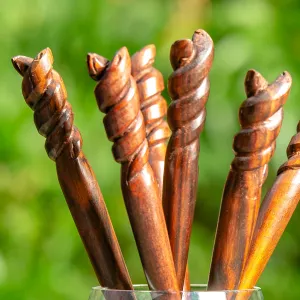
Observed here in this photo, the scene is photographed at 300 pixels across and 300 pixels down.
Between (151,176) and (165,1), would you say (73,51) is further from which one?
(151,176)

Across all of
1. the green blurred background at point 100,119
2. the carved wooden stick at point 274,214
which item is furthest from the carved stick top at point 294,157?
the green blurred background at point 100,119

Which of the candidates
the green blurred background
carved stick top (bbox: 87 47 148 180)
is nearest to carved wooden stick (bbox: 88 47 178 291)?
carved stick top (bbox: 87 47 148 180)

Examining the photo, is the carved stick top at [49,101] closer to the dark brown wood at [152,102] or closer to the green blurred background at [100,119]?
the dark brown wood at [152,102]

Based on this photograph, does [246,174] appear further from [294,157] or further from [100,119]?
[100,119]

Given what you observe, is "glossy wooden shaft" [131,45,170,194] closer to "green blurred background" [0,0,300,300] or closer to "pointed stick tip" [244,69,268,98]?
"pointed stick tip" [244,69,268,98]

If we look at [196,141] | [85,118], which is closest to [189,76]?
[196,141]

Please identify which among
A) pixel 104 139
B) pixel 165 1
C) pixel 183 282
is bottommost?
pixel 183 282
